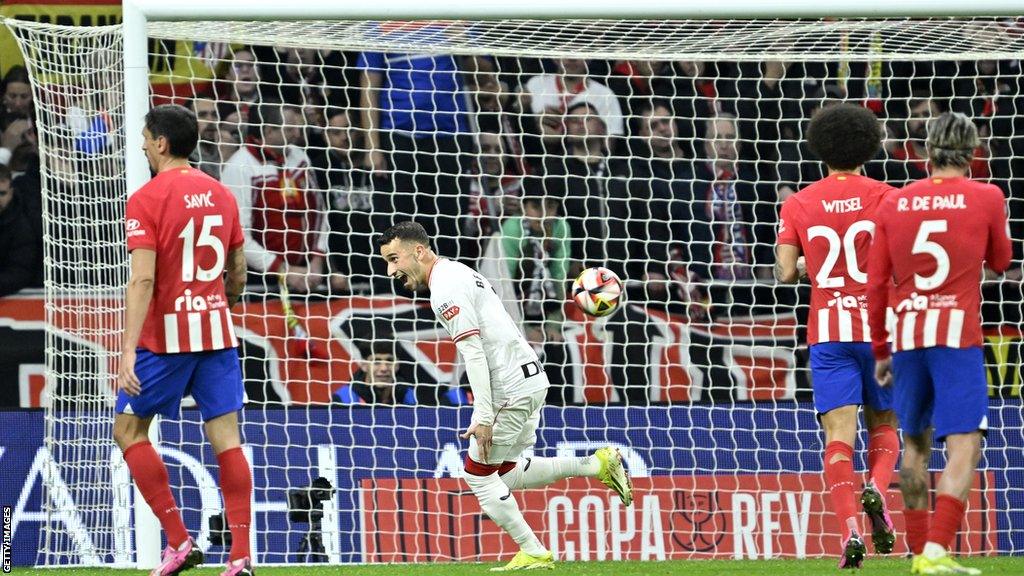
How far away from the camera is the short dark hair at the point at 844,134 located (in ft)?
20.9

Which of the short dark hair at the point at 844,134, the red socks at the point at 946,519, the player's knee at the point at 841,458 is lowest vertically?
the red socks at the point at 946,519

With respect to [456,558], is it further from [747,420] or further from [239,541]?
[239,541]

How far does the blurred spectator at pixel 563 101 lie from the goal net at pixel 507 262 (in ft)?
0.11

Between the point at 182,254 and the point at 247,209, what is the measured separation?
4.48 meters

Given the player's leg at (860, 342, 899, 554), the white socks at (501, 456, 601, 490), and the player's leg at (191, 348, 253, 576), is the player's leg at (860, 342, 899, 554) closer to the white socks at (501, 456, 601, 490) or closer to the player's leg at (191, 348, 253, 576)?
the white socks at (501, 456, 601, 490)

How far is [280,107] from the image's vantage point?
10.5 metres

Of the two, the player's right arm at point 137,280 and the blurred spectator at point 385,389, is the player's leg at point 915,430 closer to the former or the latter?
the player's right arm at point 137,280

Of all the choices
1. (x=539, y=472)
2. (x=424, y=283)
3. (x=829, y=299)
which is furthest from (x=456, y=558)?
(x=829, y=299)

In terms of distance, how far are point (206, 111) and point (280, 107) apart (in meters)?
0.53

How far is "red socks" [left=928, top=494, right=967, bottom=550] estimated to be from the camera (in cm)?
527

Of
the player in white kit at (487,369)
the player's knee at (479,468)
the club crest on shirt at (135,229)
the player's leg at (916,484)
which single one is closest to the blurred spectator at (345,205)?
the player in white kit at (487,369)

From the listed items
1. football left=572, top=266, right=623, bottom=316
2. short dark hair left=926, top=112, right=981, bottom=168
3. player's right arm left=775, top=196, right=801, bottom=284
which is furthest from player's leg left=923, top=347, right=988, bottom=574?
football left=572, top=266, right=623, bottom=316

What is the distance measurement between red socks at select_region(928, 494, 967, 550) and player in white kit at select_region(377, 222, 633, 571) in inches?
85.1

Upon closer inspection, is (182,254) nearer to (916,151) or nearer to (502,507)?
(502,507)
